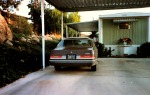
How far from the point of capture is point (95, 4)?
1677 centimetres

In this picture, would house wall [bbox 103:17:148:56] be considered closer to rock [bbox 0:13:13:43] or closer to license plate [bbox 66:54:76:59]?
rock [bbox 0:13:13:43]

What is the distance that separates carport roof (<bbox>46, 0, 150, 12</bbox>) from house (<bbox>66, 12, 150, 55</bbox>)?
165cm

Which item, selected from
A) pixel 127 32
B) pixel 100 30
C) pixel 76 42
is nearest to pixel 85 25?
pixel 100 30

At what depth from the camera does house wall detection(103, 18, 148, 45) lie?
19.7 metres

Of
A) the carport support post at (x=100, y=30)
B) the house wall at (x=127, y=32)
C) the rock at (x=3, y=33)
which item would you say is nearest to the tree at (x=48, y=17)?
the house wall at (x=127, y=32)

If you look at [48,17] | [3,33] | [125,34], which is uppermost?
[48,17]

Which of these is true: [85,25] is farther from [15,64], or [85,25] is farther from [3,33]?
[15,64]

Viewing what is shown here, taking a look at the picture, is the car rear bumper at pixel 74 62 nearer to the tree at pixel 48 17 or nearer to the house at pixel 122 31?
the house at pixel 122 31

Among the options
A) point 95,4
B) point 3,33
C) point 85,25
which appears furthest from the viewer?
point 85,25

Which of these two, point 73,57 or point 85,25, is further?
point 85,25

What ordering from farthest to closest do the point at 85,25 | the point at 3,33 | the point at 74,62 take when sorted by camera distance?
the point at 85,25 < the point at 3,33 < the point at 74,62

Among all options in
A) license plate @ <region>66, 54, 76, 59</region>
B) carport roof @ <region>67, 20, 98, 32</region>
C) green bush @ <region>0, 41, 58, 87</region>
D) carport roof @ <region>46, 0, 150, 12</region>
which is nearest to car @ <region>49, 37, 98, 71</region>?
license plate @ <region>66, 54, 76, 59</region>

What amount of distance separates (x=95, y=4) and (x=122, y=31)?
4.29m

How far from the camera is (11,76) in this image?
893cm
